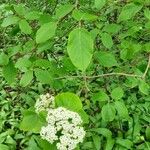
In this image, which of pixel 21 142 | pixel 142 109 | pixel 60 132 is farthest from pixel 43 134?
pixel 142 109

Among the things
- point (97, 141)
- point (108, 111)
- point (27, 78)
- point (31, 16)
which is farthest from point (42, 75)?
point (97, 141)

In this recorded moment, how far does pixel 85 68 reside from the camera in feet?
4.46

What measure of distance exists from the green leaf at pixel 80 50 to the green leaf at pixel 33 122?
0.45m

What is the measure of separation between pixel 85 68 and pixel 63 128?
0.30 metres

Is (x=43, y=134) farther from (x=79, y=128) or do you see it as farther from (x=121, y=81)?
(x=121, y=81)

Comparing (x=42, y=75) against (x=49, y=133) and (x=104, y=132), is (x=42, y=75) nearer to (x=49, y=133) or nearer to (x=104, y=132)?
(x=49, y=133)

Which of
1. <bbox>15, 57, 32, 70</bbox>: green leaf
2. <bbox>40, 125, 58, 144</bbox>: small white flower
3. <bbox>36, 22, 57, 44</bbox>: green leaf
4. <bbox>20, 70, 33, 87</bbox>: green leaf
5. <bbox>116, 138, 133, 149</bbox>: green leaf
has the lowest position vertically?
<bbox>116, 138, 133, 149</bbox>: green leaf

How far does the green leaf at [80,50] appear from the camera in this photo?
1.35 meters

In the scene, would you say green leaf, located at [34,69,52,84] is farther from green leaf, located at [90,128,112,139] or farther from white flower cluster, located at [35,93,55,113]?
green leaf, located at [90,128,112,139]

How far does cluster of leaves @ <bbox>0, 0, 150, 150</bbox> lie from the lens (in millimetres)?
1734

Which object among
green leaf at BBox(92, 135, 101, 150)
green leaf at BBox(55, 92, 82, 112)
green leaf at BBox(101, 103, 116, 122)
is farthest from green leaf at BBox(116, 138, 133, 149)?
green leaf at BBox(55, 92, 82, 112)

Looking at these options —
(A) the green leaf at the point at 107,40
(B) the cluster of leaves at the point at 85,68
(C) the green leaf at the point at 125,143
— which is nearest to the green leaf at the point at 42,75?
(B) the cluster of leaves at the point at 85,68

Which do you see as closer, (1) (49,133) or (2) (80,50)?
(2) (80,50)

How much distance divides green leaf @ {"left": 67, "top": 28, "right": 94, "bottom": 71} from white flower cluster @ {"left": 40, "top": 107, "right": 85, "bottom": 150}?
0.92 feet
